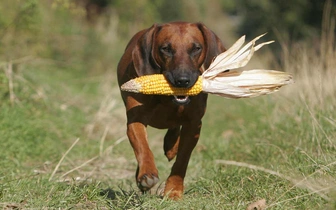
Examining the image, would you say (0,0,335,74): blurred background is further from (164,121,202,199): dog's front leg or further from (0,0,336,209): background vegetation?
(164,121,202,199): dog's front leg

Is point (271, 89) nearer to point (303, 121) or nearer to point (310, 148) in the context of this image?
point (310, 148)

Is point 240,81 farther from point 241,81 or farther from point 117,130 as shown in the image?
point 117,130

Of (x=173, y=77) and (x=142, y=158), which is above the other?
(x=173, y=77)

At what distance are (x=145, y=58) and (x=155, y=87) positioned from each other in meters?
0.39

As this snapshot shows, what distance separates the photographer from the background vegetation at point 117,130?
4.65m

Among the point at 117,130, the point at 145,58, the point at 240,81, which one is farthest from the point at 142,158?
the point at 117,130

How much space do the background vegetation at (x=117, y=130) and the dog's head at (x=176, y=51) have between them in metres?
0.85

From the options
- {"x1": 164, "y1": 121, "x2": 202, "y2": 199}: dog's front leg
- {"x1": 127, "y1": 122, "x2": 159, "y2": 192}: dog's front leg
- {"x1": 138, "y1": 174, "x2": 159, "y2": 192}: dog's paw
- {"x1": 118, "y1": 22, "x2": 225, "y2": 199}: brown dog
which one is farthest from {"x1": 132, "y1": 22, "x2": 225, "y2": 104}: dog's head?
{"x1": 138, "y1": 174, "x2": 159, "y2": 192}: dog's paw

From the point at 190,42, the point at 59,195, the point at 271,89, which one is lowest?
the point at 59,195

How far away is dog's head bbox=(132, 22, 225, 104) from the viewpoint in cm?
475

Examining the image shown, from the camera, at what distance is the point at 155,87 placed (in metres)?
4.69

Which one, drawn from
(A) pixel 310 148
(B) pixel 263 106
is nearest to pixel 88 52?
(B) pixel 263 106

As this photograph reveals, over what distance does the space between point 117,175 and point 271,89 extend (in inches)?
94.8

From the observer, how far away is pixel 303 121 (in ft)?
23.6
